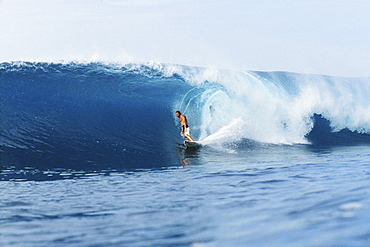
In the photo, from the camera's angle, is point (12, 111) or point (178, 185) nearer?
point (178, 185)

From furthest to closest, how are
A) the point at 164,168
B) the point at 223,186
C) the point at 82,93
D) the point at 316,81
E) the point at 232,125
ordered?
the point at 316,81, the point at 82,93, the point at 232,125, the point at 164,168, the point at 223,186

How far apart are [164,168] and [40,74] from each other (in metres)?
10.4

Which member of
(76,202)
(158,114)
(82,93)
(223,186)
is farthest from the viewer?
(82,93)

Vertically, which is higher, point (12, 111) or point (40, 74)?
point (40, 74)

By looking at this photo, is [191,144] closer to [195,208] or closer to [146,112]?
[146,112]

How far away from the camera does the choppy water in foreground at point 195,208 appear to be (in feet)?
11.2

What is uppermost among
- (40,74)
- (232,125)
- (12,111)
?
(40,74)

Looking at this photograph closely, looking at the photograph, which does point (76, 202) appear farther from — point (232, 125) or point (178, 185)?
point (232, 125)

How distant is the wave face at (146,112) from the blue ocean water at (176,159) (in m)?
0.05

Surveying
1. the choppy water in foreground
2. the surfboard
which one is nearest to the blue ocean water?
the choppy water in foreground

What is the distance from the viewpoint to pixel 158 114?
1474 cm

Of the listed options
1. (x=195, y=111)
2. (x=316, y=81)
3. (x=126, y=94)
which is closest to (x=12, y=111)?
(x=126, y=94)

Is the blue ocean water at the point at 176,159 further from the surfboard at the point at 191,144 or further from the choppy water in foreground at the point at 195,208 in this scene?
the surfboard at the point at 191,144

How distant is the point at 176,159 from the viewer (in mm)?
9688
